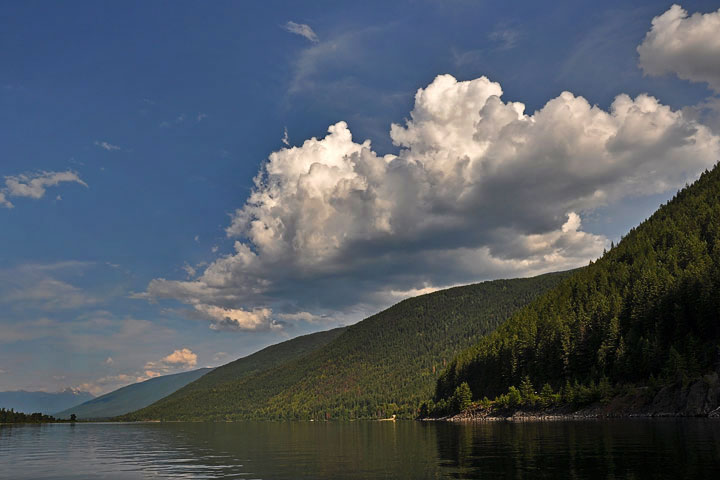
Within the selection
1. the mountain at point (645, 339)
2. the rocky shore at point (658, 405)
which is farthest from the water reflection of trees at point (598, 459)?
the mountain at point (645, 339)

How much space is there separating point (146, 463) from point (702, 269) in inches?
6349

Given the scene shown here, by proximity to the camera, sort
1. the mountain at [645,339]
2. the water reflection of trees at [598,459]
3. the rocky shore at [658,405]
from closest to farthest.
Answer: the water reflection of trees at [598,459]
the rocky shore at [658,405]
the mountain at [645,339]

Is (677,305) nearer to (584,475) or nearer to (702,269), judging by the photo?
(702,269)

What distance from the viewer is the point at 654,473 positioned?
3669 cm

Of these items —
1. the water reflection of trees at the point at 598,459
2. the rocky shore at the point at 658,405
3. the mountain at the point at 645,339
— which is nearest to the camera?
the water reflection of trees at the point at 598,459

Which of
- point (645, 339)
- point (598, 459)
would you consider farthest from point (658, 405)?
point (598, 459)

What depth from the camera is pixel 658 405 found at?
420ft

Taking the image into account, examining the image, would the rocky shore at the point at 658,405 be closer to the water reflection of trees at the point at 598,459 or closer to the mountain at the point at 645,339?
the mountain at the point at 645,339

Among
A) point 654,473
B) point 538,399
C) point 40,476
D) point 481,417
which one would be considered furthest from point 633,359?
point 40,476

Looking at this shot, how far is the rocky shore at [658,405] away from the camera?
116m

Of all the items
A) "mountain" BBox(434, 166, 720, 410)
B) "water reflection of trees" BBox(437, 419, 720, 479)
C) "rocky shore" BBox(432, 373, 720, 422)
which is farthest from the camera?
"mountain" BBox(434, 166, 720, 410)

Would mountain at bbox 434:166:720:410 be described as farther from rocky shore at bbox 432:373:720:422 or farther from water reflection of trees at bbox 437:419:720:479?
water reflection of trees at bbox 437:419:720:479

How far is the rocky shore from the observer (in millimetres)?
116000

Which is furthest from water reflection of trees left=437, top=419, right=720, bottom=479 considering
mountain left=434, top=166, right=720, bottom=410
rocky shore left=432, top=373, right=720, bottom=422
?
mountain left=434, top=166, right=720, bottom=410
